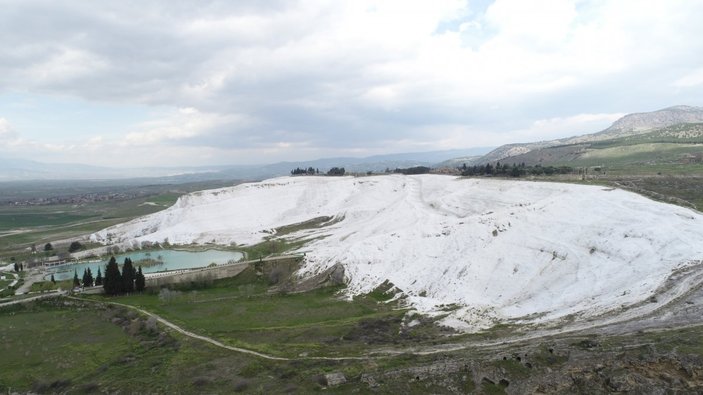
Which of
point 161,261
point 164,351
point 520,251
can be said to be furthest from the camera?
point 161,261

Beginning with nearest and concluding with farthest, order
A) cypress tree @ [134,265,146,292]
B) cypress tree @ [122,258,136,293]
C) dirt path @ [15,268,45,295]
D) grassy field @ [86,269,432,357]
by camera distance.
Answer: grassy field @ [86,269,432,357] → cypress tree @ [122,258,136,293] → cypress tree @ [134,265,146,292] → dirt path @ [15,268,45,295]

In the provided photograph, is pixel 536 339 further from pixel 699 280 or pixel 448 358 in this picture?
pixel 699 280

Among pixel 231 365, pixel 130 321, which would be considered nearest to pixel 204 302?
pixel 130 321

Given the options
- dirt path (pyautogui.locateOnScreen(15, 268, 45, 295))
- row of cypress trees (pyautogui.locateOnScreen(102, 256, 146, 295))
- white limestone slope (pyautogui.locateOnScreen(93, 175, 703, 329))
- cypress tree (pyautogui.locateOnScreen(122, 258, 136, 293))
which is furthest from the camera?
dirt path (pyautogui.locateOnScreen(15, 268, 45, 295))

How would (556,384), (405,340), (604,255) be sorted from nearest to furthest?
(556,384)
(405,340)
(604,255)

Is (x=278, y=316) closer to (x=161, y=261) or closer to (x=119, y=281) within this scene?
(x=119, y=281)

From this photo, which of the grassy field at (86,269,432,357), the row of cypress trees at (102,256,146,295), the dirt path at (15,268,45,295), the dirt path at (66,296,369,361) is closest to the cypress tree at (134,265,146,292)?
the row of cypress trees at (102,256,146,295)

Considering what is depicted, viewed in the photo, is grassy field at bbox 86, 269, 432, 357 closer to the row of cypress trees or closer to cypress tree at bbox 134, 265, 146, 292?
cypress tree at bbox 134, 265, 146, 292

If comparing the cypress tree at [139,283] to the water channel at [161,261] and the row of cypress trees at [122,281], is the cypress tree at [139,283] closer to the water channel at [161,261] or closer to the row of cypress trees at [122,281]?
the row of cypress trees at [122,281]

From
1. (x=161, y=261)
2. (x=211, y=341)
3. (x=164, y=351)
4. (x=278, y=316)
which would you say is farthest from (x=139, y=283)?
(x=211, y=341)
